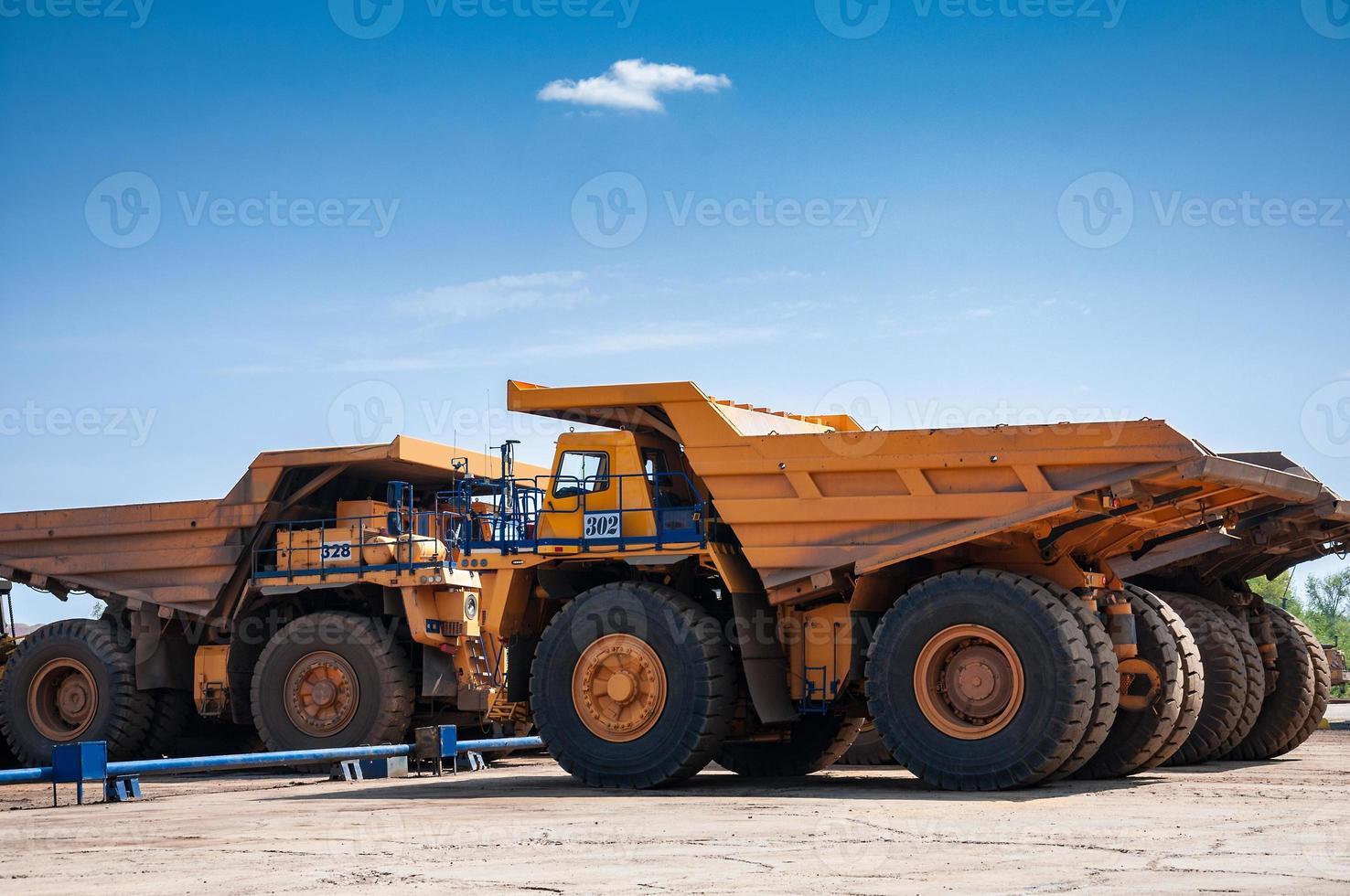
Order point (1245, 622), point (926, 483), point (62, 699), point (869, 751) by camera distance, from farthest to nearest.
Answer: point (62, 699)
point (869, 751)
point (1245, 622)
point (926, 483)

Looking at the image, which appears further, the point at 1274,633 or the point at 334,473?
the point at 334,473

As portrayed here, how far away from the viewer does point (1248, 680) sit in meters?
20.0

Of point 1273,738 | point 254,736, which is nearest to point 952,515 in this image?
point 1273,738

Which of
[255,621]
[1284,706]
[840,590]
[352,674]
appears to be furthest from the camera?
[255,621]

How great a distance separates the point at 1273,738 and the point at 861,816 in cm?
1034

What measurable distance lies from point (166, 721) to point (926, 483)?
13.6m

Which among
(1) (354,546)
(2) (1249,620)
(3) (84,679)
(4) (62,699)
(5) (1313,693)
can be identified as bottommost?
(5) (1313,693)

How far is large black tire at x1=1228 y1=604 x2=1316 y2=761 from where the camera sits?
68.9 ft

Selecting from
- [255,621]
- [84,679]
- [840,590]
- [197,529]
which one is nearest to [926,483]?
[840,590]

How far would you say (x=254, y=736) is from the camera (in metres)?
25.6

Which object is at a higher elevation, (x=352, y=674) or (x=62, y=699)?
(x=352, y=674)

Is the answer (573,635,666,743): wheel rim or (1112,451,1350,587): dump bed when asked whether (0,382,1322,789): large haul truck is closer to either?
(573,635,666,743): wheel rim

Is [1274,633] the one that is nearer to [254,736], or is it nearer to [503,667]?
[503,667]

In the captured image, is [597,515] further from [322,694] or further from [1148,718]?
[322,694]
